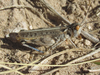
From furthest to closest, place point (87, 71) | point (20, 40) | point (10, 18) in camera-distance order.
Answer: point (10, 18) < point (20, 40) < point (87, 71)

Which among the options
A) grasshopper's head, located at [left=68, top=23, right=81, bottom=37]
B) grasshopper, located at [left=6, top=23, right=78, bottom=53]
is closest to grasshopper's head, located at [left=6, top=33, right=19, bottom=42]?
grasshopper, located at [left=6, top=23, right=78, bottom=53]

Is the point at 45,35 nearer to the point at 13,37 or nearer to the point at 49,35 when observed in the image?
the point at 49,35

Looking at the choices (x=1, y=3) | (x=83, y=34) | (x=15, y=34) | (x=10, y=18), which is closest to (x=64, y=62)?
(x=83, y=34)

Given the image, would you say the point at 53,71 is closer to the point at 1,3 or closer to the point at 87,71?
the point at 87,71

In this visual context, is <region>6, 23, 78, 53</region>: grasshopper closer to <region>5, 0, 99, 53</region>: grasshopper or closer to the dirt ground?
<region>5, 0, 99, 53</region>: grasshopper

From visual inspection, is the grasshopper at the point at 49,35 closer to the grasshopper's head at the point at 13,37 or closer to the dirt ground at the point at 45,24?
the grasshopper's head at the point at 13,37

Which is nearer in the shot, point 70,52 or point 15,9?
point 70,52

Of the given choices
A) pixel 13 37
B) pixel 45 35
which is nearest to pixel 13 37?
pixel 13 37
